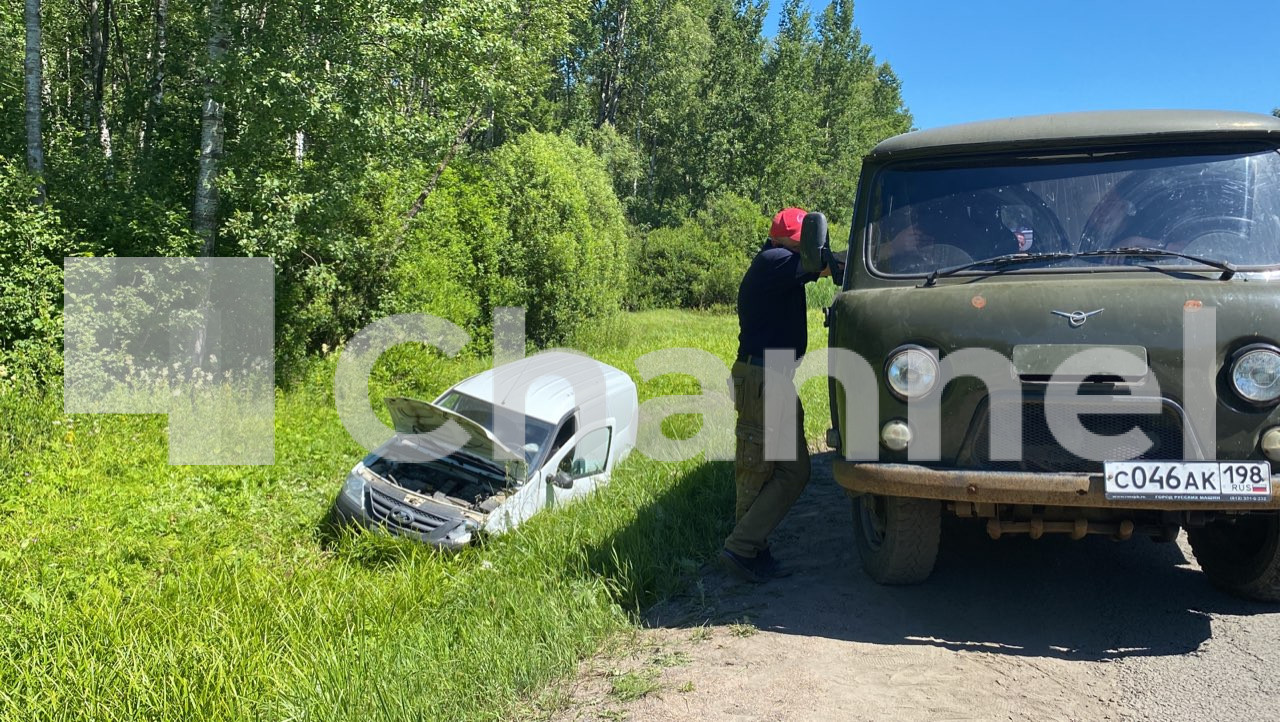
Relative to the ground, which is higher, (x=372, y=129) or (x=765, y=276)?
(x=372, y=129)

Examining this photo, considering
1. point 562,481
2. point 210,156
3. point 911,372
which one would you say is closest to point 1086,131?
point 911,372

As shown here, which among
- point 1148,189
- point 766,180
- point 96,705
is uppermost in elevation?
point 766,180

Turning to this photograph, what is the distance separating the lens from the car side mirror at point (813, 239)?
4.89 m

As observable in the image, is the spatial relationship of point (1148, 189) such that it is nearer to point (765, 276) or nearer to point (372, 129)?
point (765, 276)

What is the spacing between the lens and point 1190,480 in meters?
3.89

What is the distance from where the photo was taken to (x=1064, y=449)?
407 centimetres

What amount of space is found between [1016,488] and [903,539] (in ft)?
2.63

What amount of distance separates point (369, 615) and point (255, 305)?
31.6 ft

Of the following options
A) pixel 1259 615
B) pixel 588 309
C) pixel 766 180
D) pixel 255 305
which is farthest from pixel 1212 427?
pixel 766 180

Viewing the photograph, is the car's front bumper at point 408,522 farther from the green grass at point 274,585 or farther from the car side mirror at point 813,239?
the car side mirror at point 813,239

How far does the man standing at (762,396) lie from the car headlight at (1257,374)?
2.10m

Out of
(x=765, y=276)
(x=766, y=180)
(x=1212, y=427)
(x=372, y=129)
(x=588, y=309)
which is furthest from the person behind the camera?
(x=766, y=180)

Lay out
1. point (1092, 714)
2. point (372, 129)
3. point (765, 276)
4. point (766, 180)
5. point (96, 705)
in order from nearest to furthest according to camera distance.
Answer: point (1092, 714) < point (96, 705) < point (765, 276) < point (372, 129) < point (766, 180)

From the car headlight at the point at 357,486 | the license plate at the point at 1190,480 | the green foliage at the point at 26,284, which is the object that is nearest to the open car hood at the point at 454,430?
the car headlight at the point at 357,486
